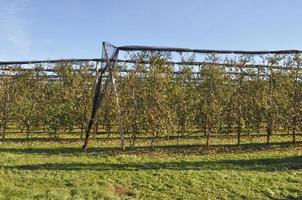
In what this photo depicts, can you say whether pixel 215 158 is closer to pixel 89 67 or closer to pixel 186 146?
pixel 186 146

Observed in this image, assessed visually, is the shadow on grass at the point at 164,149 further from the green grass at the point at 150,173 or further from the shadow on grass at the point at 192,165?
the shadow on grass at the point at 192,165

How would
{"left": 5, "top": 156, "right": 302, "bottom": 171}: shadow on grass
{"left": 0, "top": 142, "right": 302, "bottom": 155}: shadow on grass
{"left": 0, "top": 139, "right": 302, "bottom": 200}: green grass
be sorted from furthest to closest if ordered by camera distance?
{"left": 0, "top": 142, "right": 302, "bottom": 155}: shadow on grass
{"left": 5, "top": 156, "right": 302, "bottom": 171}: shadow on grass
{"left": 0, "top": 139, "right": 302, "bottom": 200}: green grass

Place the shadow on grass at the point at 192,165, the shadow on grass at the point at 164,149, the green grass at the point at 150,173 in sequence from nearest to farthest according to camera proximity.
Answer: the green grass at the point at 150,173, the shadow on grass at the point at 192,165, the shadow on grass at the point at 164,149

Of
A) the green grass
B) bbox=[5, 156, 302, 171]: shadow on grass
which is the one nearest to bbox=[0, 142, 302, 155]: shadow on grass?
the green grass

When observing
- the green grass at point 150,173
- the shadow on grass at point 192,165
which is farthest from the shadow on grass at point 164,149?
the shadow on grass at point 192,165

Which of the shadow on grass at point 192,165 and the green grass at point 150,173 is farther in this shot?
the shadow on grass at point 192,165

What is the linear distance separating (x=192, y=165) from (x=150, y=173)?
2821 millimetres

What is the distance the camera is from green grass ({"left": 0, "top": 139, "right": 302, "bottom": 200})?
1350cm

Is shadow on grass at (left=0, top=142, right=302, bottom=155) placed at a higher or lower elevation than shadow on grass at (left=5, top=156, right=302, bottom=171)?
higher

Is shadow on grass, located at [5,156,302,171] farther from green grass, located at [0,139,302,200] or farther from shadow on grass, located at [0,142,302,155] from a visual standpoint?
shadow on grass, located at [0,142,302,155]

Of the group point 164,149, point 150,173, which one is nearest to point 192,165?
point 150,173

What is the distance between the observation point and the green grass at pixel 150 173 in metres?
13.5

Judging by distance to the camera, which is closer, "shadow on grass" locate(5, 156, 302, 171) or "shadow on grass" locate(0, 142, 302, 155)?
"shadow on grass" locate(5, 156, 302, 171)

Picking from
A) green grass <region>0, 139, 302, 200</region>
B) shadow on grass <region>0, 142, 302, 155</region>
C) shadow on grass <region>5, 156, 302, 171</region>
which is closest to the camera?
green grass <region>0, 139, 302, 200</region>
